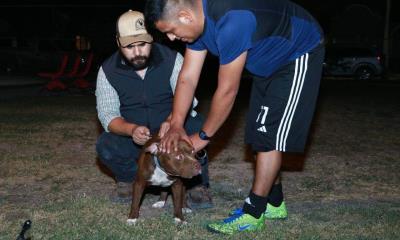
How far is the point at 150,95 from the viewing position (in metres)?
4.78

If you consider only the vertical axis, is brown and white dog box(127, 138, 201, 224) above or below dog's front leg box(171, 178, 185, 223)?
above

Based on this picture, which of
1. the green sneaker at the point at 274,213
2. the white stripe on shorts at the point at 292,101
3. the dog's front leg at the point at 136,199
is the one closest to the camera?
the white stripe on shorts at the point at 292,101

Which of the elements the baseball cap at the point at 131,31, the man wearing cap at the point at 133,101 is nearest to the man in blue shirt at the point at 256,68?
the baseball cap at the point at 131,31

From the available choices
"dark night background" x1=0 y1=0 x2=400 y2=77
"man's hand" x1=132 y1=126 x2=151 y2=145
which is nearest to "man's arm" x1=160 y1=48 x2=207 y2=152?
"man's hand" x1=132 y1=126 x2=151 y2=145

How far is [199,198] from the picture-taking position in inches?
192

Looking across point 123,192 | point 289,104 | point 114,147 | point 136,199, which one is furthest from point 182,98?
point 123,192

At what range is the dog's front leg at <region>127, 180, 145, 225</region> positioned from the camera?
13.9ft

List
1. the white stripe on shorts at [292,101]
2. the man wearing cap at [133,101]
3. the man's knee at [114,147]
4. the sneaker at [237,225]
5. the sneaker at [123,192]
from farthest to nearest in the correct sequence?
1. the sneaker at [123,192]
2. the man's knee at [114,147]
3. the man wearing cap at [133,101]
4. the sneaker at [237,225]
5. the white stripe on shorts at [292,101]

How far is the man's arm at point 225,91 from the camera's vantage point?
11.3 feet

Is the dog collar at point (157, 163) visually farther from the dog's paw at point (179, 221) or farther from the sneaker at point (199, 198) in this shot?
the sneaker at point (199, 198)

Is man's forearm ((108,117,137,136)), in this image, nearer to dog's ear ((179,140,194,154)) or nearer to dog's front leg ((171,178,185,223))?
dog's front leg ((171,178,185,223))

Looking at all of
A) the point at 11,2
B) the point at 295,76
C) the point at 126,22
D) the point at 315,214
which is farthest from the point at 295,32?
the point at 11,2

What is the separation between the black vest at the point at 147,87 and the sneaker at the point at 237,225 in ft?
3.41

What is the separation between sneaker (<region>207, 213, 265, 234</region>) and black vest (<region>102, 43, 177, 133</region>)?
1.04 metres
